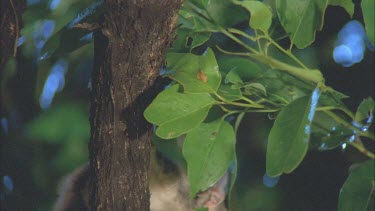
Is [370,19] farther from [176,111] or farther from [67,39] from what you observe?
[67,39]

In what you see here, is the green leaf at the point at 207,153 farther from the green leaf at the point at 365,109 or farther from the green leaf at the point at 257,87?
the green leaf at the point at 365,109

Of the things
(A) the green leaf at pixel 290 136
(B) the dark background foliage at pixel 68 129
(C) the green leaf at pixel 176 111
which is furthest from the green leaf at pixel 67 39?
(A) the green leaf at pixel 290 136

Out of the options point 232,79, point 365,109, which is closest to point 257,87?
point 232,79

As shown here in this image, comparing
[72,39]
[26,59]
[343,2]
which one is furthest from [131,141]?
[26,59]

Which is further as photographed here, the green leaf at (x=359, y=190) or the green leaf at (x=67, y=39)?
the green leaf at (x=67, y=39)

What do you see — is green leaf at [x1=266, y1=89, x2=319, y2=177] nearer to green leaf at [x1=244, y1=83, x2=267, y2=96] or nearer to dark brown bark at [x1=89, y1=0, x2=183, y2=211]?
green leaf at [x1=244, y1=83, x2=267, y2=96]

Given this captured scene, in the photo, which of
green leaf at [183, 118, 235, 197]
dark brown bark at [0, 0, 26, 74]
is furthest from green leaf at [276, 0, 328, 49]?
dark brown bark at [0, 0, 26, 74]

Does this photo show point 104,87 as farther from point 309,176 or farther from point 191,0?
point 309,176
